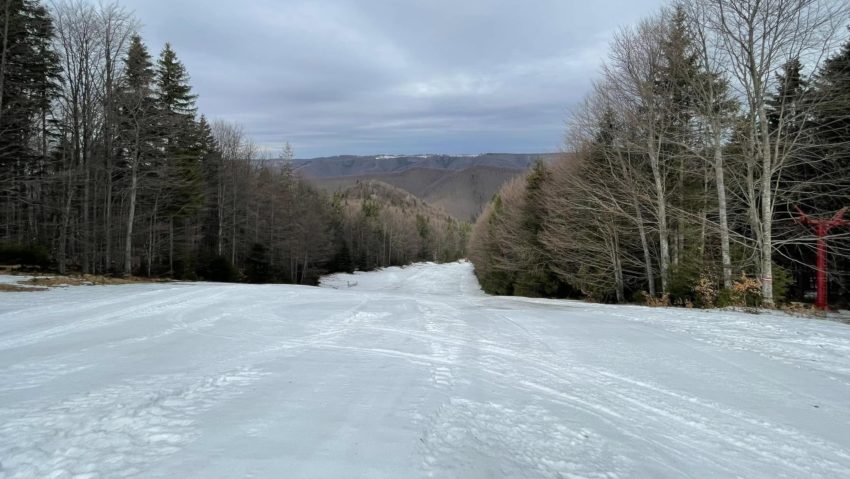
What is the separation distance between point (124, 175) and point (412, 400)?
27906 mm

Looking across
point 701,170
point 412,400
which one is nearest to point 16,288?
point 412,400

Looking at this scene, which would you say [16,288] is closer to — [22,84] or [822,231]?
[22,84]

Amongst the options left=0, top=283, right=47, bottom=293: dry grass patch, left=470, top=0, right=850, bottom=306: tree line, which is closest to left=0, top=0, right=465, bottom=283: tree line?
left=0, top=283, right=47, bottom=293: dry grass patch

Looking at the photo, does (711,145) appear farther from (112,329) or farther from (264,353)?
(112,329)

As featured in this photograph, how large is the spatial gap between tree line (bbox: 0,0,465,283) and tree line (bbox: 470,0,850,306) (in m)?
22.1

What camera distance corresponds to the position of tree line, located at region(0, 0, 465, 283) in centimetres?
2148

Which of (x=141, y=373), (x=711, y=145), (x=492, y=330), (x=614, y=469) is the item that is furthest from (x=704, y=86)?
(x=141, y=373)

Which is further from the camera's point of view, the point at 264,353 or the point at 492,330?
the point at 492,330

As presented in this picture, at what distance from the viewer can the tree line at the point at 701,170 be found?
510 inches

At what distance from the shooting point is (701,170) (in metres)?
17.4

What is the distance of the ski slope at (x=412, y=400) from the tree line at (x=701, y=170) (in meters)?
6.48

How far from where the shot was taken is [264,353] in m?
6.13

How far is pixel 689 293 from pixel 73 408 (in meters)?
16.8

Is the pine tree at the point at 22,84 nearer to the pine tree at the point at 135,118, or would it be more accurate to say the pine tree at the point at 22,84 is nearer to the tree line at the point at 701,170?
the pine tree at the point at 135,118
